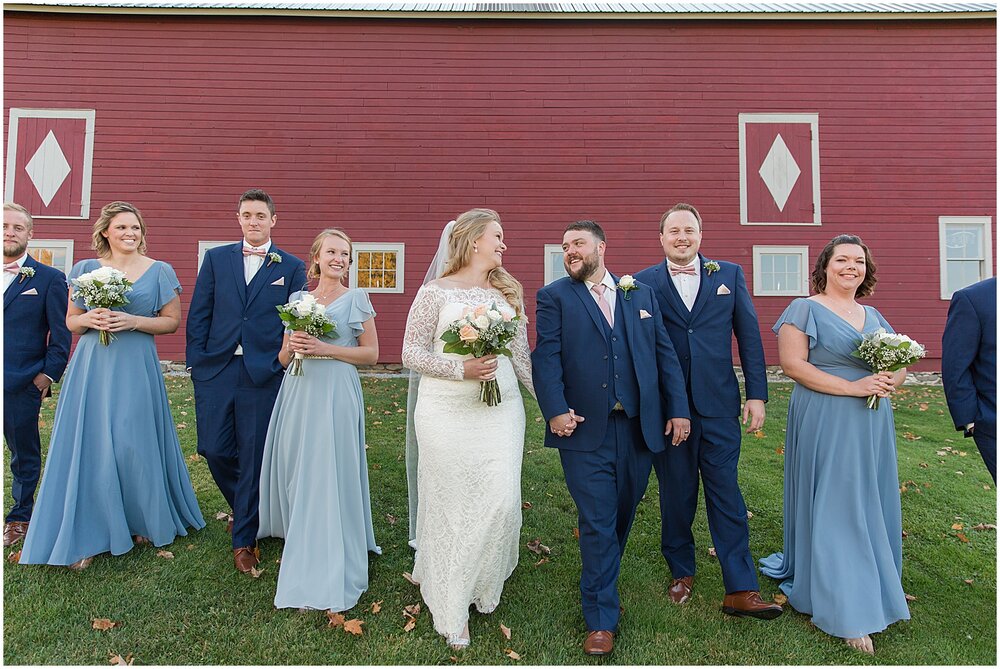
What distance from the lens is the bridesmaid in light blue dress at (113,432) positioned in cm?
417

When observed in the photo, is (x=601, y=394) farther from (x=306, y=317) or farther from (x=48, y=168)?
(x=48, y=168)

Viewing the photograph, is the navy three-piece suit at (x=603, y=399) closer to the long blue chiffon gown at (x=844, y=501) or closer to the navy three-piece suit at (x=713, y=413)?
the navy three-piece suit at (x=713, y=413)

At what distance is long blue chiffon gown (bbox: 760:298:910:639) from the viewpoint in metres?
3.51

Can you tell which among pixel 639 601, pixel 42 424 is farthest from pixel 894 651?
pixel 42 424

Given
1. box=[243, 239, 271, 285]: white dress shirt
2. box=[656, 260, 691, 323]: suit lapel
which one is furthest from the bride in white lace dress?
box=[243, 239, 271, 285]: white dress shirt

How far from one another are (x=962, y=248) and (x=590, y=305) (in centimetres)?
1346

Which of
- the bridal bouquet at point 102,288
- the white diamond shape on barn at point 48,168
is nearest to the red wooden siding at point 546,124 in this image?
the white diamond shape on barn at point 48,168

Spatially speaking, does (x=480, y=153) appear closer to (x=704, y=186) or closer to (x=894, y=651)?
(x=704, y=186)

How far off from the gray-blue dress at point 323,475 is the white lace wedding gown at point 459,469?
534 millimetres

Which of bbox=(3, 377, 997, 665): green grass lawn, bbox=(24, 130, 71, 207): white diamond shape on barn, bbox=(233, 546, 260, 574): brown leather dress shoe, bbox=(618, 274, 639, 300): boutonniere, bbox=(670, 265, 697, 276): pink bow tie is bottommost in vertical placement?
bbox=(3, 377, 997, 665): green grass lawn

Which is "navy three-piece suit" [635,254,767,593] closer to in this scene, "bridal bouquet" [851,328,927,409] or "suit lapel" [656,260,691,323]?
"suit lapel" [656,260,691,323]

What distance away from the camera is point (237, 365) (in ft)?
14.3

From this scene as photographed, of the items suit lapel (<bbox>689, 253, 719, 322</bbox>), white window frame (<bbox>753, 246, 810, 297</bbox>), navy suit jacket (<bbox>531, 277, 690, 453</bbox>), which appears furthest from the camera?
white window frame (<bbox>753, 246, 810, 297</bbox>)

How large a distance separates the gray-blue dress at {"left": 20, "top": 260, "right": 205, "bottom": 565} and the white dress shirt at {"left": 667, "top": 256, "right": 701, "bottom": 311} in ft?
12.6
